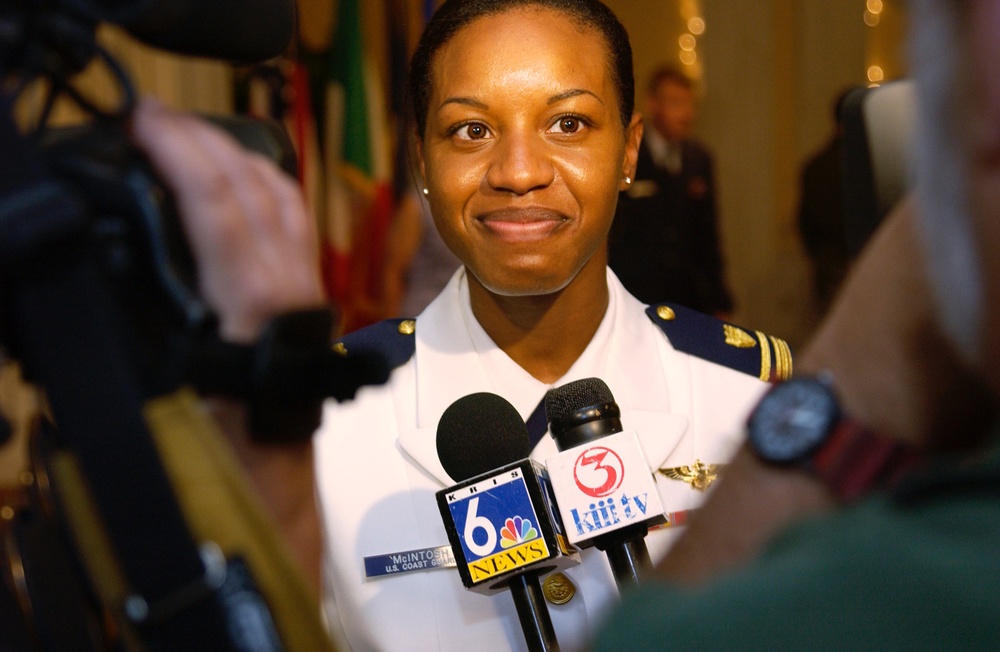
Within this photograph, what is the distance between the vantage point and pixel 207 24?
0.57 metres

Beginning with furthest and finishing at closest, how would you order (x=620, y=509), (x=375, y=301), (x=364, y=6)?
1. (x=364, y=6)
2. (x=375, y=301)
3. (x=620, y=509)

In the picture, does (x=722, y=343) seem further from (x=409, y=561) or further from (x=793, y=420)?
(x=793, y=420)

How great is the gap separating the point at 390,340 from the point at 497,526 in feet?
1.52

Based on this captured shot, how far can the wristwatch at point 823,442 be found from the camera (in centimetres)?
50

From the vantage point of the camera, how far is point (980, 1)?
0.45 metres

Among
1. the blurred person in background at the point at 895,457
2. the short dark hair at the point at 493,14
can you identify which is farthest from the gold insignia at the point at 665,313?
the blurred person in background at the point at 895,457

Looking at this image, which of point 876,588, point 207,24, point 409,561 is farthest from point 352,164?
point 876,588

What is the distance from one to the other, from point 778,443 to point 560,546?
12.6 inches

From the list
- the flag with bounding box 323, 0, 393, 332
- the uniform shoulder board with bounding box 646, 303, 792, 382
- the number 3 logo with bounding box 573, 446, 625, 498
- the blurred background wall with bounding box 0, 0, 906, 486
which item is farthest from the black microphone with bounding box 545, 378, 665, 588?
the flag with bounding box 323, 0, 393, 332

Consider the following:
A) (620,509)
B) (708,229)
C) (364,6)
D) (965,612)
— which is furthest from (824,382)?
(364,6)

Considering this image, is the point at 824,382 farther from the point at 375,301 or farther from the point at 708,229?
the point at 375,301

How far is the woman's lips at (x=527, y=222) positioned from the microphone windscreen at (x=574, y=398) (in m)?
0.26

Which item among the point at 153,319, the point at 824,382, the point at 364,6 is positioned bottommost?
the point at 824,382

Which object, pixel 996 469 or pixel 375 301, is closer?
pixel 996 469
